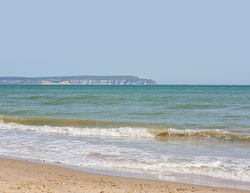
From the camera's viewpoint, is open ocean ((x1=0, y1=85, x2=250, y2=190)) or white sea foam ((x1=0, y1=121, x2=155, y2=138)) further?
white sea foam ((x1=0, y1=121, x2=155, y2=138))

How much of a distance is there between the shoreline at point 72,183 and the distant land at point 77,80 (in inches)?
6386

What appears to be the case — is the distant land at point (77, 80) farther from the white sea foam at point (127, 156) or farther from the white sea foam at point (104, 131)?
the white sea foam at point (127, 156)

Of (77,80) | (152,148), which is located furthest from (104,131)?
(77,80)

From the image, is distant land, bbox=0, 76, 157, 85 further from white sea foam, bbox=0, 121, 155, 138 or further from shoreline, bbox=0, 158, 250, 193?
shoreline, bbox=0, 158, 250, 193

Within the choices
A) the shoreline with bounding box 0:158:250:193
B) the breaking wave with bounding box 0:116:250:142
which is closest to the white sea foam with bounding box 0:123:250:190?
the shoreline with bounding box 0:158:250:193

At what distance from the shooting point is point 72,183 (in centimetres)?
616

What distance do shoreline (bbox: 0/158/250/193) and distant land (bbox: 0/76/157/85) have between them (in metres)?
162

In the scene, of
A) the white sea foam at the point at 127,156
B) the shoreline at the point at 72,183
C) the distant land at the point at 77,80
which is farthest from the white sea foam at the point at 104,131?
the distant land at the point at 77,80

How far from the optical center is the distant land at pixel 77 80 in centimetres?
16755

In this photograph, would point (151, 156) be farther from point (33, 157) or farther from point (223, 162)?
point (33, 157)

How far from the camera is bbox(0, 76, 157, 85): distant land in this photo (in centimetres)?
16755

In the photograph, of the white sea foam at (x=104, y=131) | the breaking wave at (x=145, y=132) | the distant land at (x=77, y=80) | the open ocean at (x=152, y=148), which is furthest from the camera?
the distant land at (x=77, y=80)

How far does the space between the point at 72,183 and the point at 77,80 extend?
17444 cm

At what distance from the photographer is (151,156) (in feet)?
30.4
